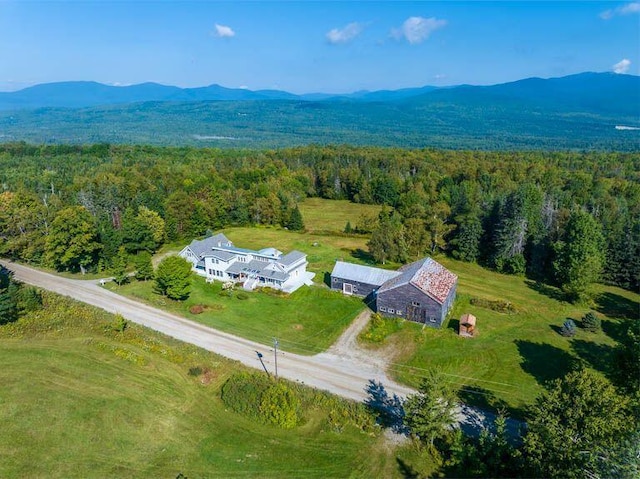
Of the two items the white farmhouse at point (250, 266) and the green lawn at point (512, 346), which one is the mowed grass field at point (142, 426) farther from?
the white farmhouse at point (250, 266)

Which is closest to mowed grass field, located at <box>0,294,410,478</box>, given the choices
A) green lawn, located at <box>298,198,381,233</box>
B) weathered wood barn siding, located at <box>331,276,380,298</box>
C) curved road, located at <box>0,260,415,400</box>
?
curved road, located at <box>0,260,415,400</box>

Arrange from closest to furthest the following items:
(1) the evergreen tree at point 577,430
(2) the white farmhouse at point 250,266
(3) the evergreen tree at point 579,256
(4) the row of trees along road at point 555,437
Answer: (4) the row of trees along road at point 555,437 < (1) the evergreen tree at point 577,430 < (3) the evergreen tree at point 579,256 < (2) the white farmhouse at point 250,266

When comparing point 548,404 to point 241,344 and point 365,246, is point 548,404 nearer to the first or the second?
point 241,344

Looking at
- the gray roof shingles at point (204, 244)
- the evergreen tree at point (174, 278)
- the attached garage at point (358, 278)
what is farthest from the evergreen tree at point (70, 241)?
the attached garage at point (358, 278)

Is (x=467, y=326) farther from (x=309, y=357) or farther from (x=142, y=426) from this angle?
(x=142, y=426)

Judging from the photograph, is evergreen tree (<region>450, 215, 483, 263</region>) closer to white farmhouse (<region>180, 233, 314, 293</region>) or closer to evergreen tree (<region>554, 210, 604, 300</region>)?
evergreen tree (<region>554, 210, 604, 300</region>)
